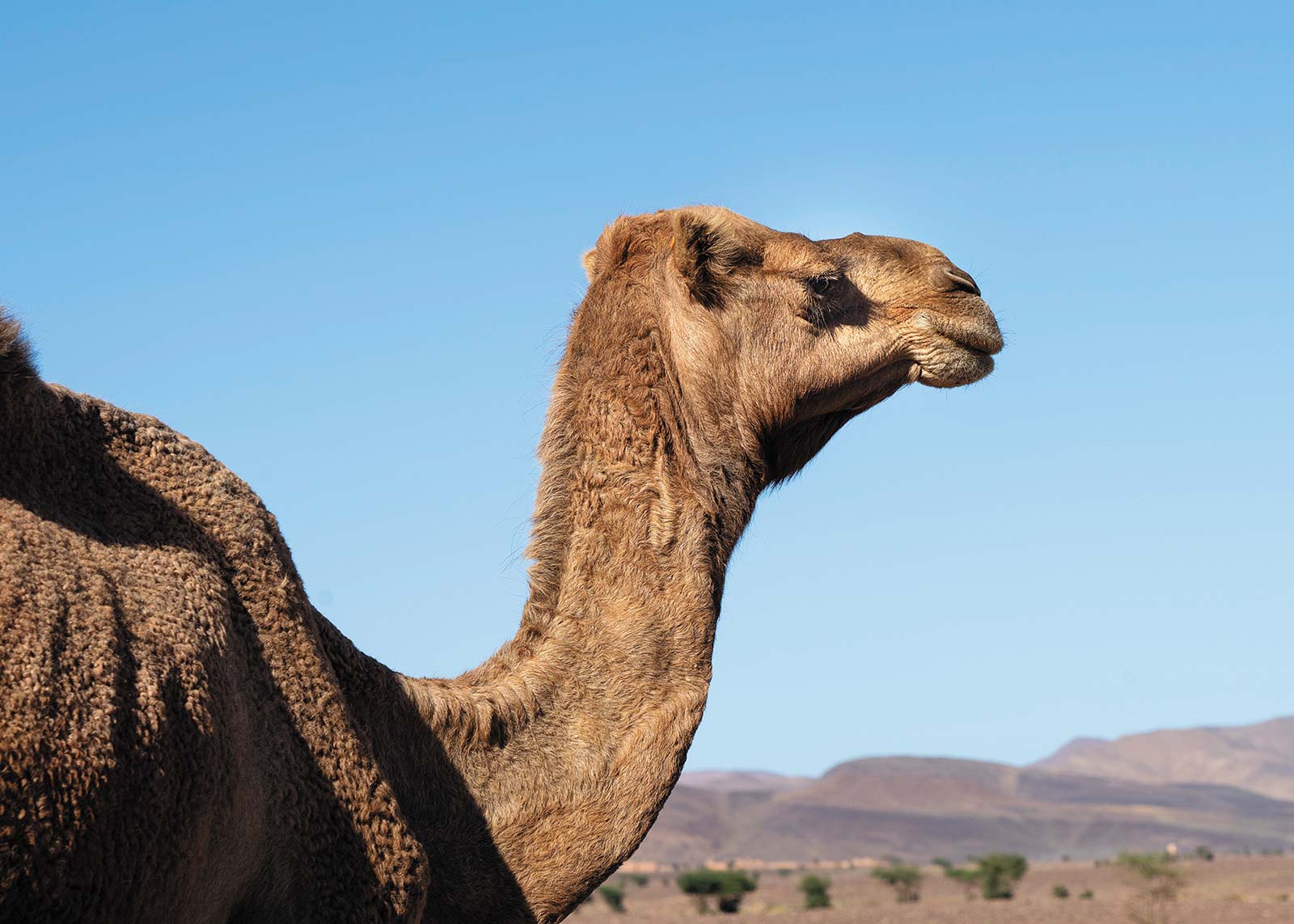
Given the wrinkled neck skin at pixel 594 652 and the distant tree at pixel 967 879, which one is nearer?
the wrinkled neck skin at pixel 594 652

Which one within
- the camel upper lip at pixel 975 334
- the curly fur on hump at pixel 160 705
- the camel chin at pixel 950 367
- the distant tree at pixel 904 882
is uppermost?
the camel upper lip at pixel 975 334

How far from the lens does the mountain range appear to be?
115875 millimetres

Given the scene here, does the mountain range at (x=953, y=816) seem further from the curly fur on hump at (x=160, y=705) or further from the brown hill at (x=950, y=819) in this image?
the curly fur on hump at (x=160, y=705)

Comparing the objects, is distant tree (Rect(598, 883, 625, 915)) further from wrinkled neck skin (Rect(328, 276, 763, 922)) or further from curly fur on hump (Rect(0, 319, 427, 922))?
curly fur on hump (Rect(0, 319, 427, 922))

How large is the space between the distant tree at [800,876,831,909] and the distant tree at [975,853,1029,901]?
4966 mm

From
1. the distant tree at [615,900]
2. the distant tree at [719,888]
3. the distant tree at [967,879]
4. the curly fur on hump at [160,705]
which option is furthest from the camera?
the distant tree at [967,879]

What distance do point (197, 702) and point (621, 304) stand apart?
95.6 inches

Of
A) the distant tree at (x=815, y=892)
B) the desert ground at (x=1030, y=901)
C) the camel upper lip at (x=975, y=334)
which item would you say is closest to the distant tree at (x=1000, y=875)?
the desert ground at (x=1030, y=901)

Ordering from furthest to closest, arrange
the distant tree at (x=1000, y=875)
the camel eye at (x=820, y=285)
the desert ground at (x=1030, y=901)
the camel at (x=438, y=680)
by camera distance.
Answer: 1. the distant tree at (x=1000, y=875)
2. the desert ground at (x=1030, y=901)
3. the camel eye at (x=820, y=285)
4. the camel at (x=438, y=680)

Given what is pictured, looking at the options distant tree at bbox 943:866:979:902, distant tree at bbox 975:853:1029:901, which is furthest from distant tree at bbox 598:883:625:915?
distant tree at bbox 975:853:1029:901

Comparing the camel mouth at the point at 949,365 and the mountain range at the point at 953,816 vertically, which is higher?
the camel mouth at the point at 949,365

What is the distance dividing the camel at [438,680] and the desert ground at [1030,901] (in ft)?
91.8

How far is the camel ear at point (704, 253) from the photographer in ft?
17.1

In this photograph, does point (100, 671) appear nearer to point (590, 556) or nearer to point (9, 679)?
point (9, 679)
